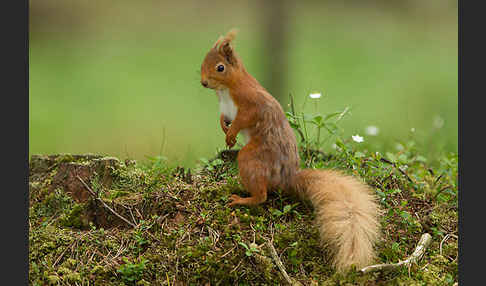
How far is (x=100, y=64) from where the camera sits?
28.8ft

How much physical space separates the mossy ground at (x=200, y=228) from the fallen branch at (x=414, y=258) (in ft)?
0.15

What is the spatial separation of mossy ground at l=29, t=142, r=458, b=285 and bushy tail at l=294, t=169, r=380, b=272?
99mm

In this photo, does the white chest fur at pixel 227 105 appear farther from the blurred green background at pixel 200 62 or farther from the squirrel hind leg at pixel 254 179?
the blurred green background at pixel 200 62

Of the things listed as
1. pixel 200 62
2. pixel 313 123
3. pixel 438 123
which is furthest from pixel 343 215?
pixel 200 62

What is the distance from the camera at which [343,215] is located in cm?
275

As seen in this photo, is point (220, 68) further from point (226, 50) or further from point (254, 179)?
point (254, 179)

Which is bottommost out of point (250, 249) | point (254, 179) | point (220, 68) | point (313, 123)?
point (250, 249)

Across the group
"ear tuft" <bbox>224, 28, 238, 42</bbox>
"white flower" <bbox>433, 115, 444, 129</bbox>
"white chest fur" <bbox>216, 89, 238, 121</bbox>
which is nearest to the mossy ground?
"white chest fur" <bbox>216, 89, 238, 121</bbox>

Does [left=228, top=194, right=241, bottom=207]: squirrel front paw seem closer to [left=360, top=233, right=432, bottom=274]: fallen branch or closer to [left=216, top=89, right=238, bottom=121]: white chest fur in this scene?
[left=216, top=89, right=238, bottom=121]: white chest fur

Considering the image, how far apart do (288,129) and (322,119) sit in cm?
51

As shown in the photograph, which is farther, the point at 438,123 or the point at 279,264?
the point at 438,123

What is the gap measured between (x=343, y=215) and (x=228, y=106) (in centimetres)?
99

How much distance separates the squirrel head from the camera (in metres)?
3.04

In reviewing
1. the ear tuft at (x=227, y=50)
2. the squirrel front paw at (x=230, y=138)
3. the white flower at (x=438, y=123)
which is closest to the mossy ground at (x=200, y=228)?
the squirrel front paw at (x=230, y=138)
